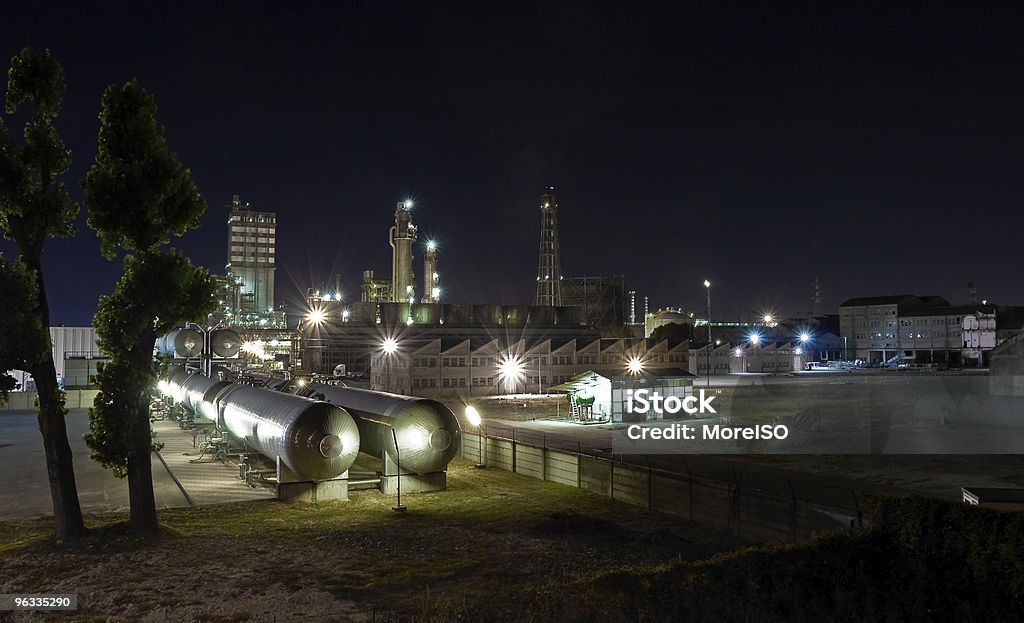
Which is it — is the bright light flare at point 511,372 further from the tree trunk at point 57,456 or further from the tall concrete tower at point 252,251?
the tall concrete tower at point 252,251

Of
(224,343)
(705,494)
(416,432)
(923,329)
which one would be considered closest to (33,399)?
(224,343)

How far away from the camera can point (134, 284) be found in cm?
1491

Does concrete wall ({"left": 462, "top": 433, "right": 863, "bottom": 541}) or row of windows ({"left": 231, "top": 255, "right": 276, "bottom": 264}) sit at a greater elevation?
row of windows ({"left": 231, "top": 255, "right": 276, "bottom": 264})

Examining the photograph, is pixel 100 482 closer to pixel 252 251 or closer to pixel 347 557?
pixel 347 557

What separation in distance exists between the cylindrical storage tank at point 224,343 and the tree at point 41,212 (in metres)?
30.1

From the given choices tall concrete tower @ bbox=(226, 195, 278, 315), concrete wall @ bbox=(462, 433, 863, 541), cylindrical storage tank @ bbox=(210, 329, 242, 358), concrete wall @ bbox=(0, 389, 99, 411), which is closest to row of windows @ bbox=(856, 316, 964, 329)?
tall concrete tower @ bbox=(226, 195, 278, 315)

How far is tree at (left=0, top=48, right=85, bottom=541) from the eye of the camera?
14062mm

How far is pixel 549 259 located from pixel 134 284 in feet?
292

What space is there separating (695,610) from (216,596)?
755 cm

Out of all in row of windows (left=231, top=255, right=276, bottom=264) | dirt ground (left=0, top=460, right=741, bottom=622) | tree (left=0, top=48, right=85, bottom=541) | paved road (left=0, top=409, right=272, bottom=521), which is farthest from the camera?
row of windows (left=231, top=255, right=276, bottom=264)

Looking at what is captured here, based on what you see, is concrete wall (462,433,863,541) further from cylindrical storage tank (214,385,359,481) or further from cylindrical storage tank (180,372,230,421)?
cylindrical storage tank (180,372,230,421)

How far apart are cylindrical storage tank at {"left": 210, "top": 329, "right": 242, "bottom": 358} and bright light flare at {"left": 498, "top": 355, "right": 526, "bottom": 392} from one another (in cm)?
2699

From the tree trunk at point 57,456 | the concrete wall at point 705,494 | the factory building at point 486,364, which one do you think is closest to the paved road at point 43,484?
the tree trunk at point 57,456

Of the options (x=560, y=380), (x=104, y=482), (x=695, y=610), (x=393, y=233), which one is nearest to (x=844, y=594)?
(x=695, y=610)
